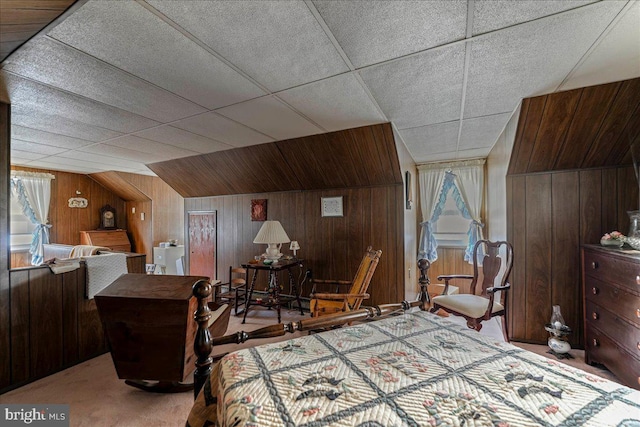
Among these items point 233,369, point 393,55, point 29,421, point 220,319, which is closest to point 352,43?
point 393,55

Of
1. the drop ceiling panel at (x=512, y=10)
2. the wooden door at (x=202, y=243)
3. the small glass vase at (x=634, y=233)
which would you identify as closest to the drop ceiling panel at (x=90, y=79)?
the drop ceiling panel at (x=512, y=10)

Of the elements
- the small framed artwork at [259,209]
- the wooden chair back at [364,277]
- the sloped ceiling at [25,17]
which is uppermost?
the sloped ceiling at [25,17]

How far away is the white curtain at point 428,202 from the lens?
4.58 metres

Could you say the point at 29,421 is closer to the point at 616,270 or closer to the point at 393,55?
the point at 393,55

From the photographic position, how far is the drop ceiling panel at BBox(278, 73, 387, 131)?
198 centimetres

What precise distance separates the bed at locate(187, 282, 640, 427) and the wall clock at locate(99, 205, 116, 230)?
6.80 metres

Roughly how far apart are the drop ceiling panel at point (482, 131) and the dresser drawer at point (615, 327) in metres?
1.85

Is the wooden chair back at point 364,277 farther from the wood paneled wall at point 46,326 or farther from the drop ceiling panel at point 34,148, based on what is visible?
the drop ceiling panel at point 34,148

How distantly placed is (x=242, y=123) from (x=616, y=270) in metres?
3.41

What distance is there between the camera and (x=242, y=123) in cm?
279

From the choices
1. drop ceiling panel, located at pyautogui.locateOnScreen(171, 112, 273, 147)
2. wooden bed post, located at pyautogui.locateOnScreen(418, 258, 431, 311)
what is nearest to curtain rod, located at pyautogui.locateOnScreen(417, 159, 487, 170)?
drop ceiling panel, located at pyautogui.locateOnScreen(171, 112, 273, 147)

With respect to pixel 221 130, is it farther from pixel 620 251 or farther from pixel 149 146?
pixel 620 251

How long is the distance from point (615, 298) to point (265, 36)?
3.05 meters

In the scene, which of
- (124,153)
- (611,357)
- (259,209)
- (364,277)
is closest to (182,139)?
(124,153)
